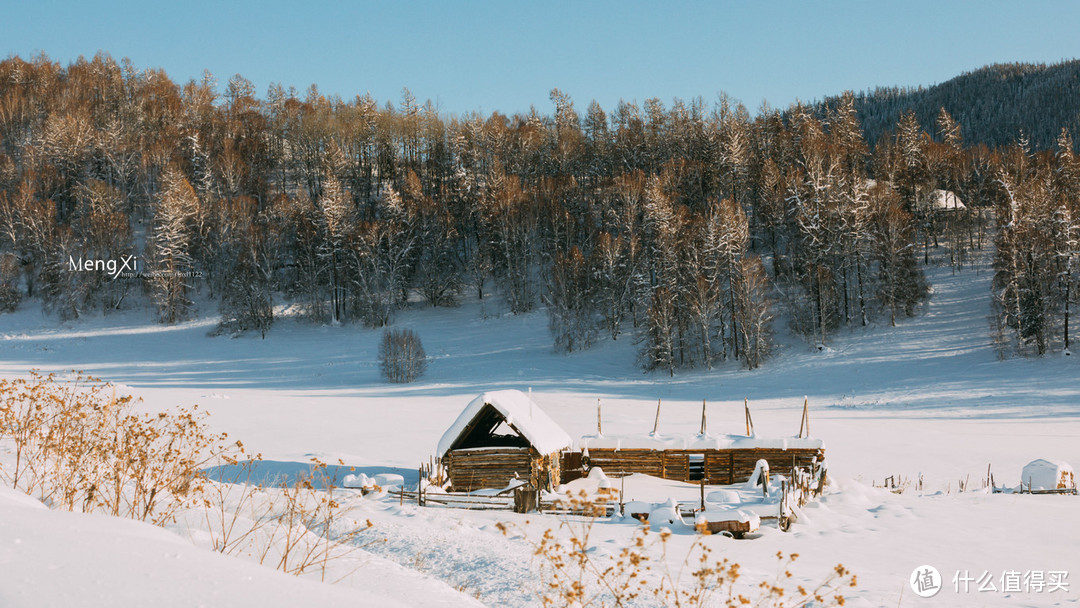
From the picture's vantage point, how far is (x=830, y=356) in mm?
46281

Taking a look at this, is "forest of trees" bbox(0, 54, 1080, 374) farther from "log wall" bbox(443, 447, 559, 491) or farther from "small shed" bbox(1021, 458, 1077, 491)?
"log wall" bbox(443, 447, 559, 491)

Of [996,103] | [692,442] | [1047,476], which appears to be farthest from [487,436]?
[996,103]

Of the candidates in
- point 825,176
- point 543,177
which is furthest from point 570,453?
point 543,177

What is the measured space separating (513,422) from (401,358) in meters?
27.4

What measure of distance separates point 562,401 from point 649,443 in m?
15.6

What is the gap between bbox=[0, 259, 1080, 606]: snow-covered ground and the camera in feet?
37.9

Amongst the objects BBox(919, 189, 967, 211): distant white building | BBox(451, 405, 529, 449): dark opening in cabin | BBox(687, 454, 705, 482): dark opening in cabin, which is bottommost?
BBox(687, 454, 705, 482): dark opening in cabin

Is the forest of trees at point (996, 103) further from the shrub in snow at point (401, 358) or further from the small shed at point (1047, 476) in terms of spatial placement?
the small shed at point (1047, 476)

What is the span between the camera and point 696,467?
974 inches

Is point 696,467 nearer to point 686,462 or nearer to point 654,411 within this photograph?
point 686,462

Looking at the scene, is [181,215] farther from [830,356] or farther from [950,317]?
[950,317]

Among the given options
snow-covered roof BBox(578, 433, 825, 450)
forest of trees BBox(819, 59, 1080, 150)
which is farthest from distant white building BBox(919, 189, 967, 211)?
forest of trees BBox(819, 59, 1080, 150)

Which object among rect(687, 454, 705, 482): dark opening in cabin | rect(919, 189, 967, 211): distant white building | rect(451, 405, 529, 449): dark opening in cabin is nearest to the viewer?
rect(451, 405, 529, 449): dark opening in cabin

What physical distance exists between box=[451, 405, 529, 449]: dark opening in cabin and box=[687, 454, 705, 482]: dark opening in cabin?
6.14 m
